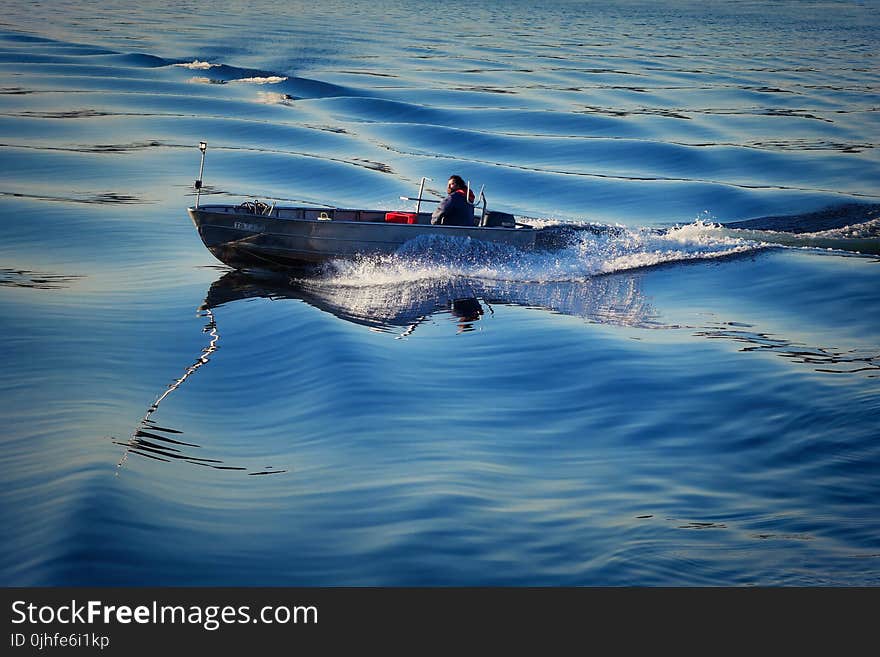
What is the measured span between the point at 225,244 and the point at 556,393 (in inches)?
441

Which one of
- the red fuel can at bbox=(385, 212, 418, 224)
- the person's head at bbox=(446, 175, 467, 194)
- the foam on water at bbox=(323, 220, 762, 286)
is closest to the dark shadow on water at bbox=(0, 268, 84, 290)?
the foam on water at bbox=(323, 220, 762, 286)

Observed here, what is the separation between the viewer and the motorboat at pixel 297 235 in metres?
26.4

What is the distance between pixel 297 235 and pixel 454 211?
4046 mm

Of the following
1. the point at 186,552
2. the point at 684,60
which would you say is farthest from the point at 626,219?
the point at 684,60

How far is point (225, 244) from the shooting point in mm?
26719

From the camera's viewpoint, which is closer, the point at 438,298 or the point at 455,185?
the point at 438,298

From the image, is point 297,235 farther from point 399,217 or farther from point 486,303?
point 486,303

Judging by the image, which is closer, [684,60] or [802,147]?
[802,147]

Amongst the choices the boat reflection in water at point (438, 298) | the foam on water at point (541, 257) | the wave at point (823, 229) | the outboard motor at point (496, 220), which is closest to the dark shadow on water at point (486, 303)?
the boat reflection in water at point (438, 298)

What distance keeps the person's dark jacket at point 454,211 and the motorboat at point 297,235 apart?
13.7 inches

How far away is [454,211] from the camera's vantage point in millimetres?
27344

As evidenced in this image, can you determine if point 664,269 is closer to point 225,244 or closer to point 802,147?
point 225,244

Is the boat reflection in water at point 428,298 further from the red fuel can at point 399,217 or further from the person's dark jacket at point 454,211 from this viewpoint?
the red fuel can at point 399,217

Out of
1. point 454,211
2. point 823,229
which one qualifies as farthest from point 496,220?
point 823,229
